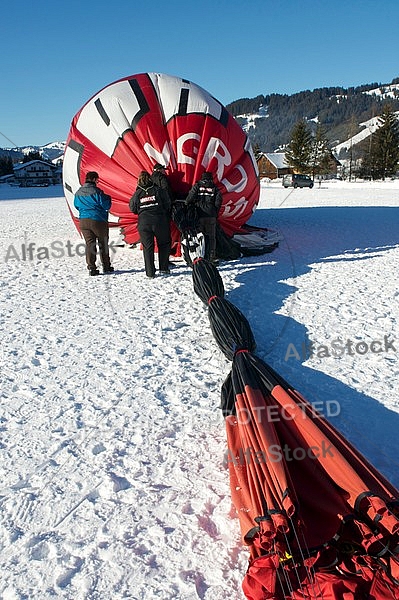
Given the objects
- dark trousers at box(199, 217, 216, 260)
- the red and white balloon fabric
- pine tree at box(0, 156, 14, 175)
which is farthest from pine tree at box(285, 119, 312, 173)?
dark trousers at box(199, 217, 216, 260)

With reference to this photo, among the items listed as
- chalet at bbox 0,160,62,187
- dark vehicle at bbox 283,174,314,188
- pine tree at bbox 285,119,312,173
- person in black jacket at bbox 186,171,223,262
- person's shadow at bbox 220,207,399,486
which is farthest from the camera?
chalet at bbox 0,160,62,187

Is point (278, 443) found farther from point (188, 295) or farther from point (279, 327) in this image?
point (188, 295)

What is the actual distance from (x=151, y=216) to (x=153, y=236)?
28 cm

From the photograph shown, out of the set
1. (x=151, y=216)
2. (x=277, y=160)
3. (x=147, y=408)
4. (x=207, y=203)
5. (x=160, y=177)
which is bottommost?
(x=147, y=408)

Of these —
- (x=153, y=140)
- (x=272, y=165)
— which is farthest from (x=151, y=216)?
(x=272, y=165)

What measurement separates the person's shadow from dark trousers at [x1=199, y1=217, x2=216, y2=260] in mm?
408

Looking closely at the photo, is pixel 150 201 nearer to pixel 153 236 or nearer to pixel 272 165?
→ pixel 153 236

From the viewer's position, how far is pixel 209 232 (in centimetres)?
634

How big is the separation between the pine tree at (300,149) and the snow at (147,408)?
178 ft

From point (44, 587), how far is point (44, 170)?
232 ft

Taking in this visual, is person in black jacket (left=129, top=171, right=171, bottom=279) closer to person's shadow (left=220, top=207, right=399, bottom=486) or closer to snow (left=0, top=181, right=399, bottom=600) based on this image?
snow (left=0, top=181, right=399, bottom=600)

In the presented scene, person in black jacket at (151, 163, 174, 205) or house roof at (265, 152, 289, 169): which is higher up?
house roof at (265, 152, 289, 169)

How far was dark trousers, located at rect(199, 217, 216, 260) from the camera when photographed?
620 centimetres

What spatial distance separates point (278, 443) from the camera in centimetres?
229
